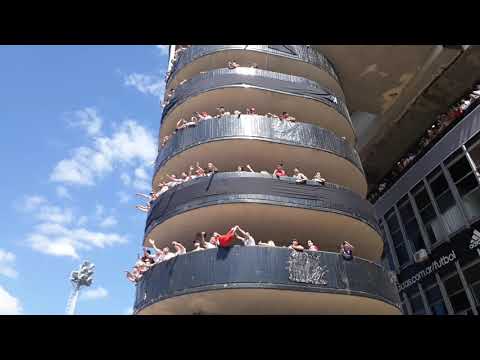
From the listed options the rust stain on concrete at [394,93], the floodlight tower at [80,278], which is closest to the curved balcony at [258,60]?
the rust stain on concrete at [394,93]

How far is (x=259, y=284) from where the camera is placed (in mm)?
14727

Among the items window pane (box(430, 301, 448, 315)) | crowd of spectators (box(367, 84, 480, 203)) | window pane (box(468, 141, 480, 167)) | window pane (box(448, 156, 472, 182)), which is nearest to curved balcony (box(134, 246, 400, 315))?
window pane (box(430, 301, 448, 315))

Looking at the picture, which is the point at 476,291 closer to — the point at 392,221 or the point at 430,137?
the point at 392,221

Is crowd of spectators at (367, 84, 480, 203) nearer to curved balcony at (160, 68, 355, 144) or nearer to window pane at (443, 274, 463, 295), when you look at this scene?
curved balcony at (160, 68, 355, 144)

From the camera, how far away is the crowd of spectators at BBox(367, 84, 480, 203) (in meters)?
23.7

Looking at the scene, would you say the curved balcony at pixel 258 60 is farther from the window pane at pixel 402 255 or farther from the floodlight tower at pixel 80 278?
the floodlight tower at pixel 80 278

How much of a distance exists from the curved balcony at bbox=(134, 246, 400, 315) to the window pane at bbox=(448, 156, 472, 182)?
414 inches

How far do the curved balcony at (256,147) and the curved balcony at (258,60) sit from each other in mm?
6160

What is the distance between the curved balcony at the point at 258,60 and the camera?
81.6ft

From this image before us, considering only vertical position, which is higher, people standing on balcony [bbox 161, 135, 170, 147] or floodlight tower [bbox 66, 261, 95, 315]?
floodlight tower [bbox 66, 261, 95, 315]

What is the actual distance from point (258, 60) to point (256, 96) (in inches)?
145
